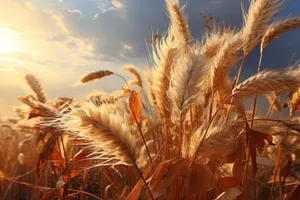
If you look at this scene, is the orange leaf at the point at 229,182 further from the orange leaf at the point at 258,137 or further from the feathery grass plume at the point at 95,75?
the feathery grass plume at the point at 95,75

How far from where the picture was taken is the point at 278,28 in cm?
209

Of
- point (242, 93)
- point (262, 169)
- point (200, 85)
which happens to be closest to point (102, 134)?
point (200, 85)

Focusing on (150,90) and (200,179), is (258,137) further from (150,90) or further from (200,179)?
(150,90)

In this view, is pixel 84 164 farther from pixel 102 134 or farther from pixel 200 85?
pixel 200 85

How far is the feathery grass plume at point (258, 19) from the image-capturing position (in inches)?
76.7

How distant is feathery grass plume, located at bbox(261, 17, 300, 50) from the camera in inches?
80.7

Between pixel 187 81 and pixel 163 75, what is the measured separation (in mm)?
297

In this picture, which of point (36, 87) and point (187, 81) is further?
point (36, 87)

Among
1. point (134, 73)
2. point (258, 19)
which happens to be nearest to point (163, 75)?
point (258, 19)

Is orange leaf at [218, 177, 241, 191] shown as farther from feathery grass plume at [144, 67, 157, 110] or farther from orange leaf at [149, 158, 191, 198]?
feathery grass plume at [144, 67, 157, 110]

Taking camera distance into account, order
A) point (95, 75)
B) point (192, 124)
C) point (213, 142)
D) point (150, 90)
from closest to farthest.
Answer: point (213, 142) → point (192, 124) → point (150, 90) → point (95, 75)

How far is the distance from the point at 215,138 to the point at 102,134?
0.45 metres

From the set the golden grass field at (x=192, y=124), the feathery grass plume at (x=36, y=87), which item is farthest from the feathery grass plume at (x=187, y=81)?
the feathery grass plume at (x=36, y=87)

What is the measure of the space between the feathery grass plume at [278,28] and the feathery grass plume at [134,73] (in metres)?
1.30
